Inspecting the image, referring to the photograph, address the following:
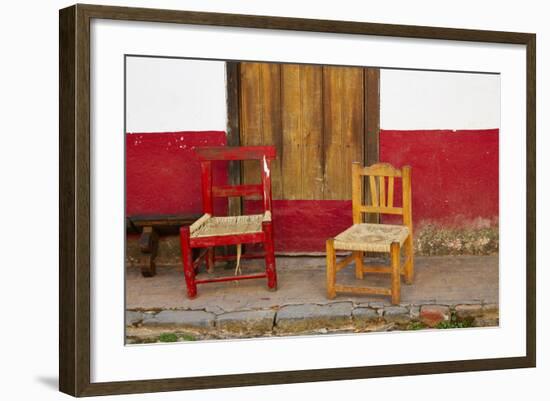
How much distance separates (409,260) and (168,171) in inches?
49.0

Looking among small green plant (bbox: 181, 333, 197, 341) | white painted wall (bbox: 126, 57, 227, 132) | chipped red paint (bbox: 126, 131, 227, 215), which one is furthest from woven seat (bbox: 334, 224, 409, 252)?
small green plant (bbox: 181, 333, 197, 341)

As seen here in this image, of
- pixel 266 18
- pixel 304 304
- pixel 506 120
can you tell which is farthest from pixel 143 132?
pixel 506 120

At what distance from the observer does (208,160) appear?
426 centimetres

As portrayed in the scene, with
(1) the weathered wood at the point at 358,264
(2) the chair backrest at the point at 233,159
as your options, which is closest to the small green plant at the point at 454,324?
(1) the weathered wood at the point at 358,264

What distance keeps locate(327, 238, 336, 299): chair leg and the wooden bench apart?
2.36 ft

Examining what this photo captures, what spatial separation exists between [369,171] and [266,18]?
1236 mm

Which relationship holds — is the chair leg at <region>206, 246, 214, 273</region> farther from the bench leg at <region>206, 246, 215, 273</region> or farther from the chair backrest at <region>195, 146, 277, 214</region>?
the chair backrest at <region>195, 146, 277, 214</region>

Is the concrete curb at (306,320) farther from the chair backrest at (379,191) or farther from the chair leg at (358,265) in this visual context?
the chair backrest at (379,191)

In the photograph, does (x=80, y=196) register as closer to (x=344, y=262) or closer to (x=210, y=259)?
(x=210, y=259)

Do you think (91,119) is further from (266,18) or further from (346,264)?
(346,264)

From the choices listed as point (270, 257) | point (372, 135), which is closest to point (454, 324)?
point (270, 257)

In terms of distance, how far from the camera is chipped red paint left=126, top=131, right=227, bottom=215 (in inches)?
146

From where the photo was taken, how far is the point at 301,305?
12.5 feet

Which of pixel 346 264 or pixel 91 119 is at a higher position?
pixel 91 119
